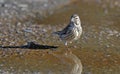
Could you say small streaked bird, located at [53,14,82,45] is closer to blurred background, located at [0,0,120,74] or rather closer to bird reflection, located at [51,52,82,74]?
blurred background, located at [0,0,120,74]

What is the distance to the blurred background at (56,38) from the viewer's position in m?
8.99

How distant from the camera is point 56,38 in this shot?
11.1 meters

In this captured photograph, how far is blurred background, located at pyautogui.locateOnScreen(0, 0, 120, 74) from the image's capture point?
8992 millimetres

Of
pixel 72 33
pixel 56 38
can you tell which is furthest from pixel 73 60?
pixel 56 38

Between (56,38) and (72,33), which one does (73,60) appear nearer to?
(72,33)

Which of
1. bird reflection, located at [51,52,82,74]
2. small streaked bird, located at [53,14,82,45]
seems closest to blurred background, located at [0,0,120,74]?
bird reflection, located at [51,52,82,74]

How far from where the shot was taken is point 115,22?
43.4 ft

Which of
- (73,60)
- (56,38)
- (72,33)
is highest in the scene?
(72,33)

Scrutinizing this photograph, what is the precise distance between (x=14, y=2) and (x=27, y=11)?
935 millimetres

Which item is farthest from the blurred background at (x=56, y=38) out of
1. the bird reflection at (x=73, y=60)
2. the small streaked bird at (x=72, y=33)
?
the small streaked bird at (x=72, y=33)

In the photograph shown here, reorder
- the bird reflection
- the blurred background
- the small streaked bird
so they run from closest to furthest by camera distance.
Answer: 1. the bird reflection
2. the blurred background
3. the small streaked bird

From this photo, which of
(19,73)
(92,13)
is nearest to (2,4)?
(92,13)

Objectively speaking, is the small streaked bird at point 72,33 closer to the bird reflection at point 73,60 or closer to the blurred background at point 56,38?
the blurred background at point 56,38

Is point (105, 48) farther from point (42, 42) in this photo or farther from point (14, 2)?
point (14, 2)
